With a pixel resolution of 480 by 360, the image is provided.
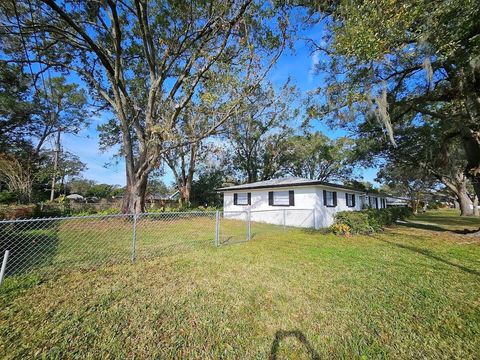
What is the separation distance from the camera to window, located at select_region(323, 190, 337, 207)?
44.2 ft

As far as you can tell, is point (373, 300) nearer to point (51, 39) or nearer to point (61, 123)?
point (51, 39)

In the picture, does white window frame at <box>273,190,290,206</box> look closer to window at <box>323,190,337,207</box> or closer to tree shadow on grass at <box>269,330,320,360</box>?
window at <box>323,190,337,207</box>

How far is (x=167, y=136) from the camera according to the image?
11305mm

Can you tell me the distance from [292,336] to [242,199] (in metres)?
14.7

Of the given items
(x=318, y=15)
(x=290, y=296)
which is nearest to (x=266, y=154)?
(x=318, y=15)

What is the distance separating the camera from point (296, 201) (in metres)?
13.6

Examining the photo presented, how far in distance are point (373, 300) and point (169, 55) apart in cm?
1258

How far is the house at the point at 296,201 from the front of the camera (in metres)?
12.7

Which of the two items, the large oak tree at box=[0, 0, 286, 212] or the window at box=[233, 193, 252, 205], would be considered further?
the window at box=[233, 193, 252, 205]

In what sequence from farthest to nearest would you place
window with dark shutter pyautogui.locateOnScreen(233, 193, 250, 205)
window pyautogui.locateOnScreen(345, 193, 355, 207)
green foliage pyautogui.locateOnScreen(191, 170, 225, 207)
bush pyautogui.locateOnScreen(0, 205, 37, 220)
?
1. green foliage pyautogui.locateOnScreen(191, 170, 225, 207)
2. window with dark shutter pyautogui.locateOnScreen(233, 193, 250, 205)
3. window pyautogui.locateOnScreen(345, 193, 355, 207)
4. bush pyautogui.locateOnScreen(0, 205, 37, 220)

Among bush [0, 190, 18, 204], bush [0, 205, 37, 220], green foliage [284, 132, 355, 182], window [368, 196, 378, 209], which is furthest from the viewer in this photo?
green foliage [284, 132, 355, 182]

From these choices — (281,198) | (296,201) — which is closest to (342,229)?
(296,201)

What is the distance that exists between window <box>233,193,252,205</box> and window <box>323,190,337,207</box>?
5.33m

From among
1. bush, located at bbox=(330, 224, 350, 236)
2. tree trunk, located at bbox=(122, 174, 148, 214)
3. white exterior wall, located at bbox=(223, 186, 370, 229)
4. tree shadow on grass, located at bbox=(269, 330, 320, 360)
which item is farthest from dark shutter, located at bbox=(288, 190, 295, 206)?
tree shadow on grass, located at bbox=(269, 330, 320, 360)
